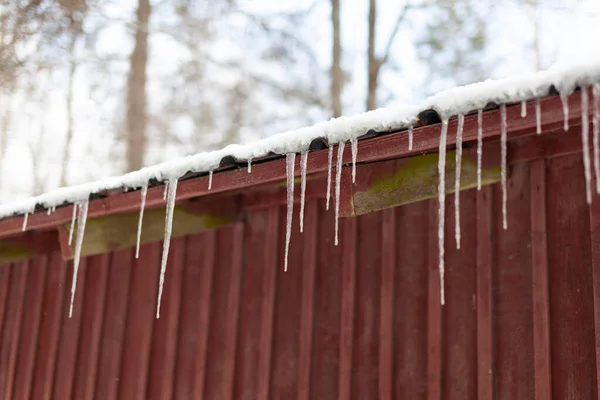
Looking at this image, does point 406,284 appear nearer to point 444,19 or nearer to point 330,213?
point 330,213

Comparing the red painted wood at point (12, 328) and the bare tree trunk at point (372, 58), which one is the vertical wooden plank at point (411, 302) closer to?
the red painted wood at point (12, 328)

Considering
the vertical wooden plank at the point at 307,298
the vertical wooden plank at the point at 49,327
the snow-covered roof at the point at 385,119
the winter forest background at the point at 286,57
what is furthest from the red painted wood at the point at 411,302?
the winter forest background at the point at 286,57

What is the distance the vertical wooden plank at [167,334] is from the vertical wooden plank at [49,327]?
0.99 meters

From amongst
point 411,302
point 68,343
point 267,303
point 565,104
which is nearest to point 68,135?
point 68,343

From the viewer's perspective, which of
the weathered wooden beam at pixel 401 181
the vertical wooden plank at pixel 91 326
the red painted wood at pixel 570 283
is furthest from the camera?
the vertical wooden plank at pixel 91 326

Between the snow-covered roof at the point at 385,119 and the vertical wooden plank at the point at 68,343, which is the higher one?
the snow-covered roof at the point at 385,119

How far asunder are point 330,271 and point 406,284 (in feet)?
1.62

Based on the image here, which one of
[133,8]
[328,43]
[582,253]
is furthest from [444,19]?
[582,253]

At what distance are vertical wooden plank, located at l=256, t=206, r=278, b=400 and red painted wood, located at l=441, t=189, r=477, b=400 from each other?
3.34 ft

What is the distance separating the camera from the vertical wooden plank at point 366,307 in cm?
349

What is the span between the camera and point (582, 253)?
9.62ft

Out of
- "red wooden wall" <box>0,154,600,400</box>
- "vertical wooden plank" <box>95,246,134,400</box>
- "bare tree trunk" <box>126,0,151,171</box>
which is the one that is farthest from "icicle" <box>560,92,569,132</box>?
"bare tree trunk" <box>126,0,151,171</box>

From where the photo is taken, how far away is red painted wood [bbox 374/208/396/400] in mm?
3395

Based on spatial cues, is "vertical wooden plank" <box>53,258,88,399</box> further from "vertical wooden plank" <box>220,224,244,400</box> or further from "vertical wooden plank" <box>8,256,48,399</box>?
"vertical wooden plank" <box>220,224,244,400</box>
